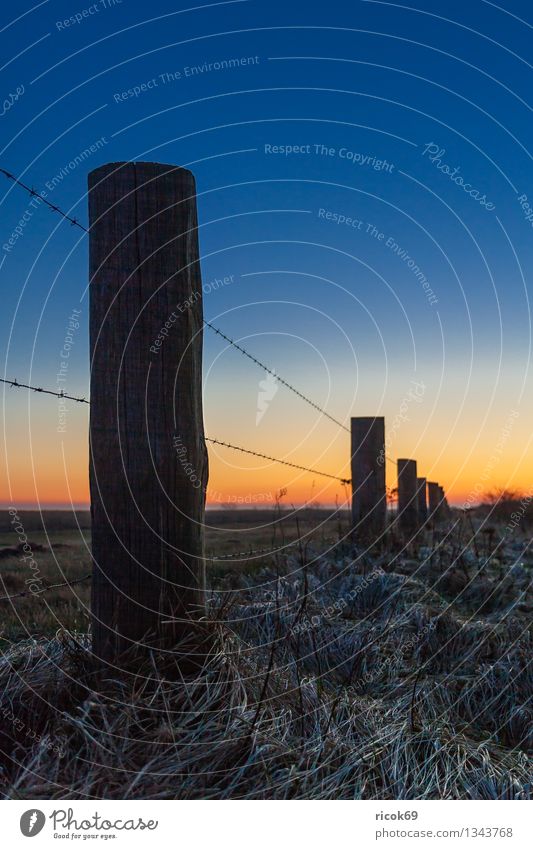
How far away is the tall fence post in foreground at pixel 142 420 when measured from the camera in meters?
3.66

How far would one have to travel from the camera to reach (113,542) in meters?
3.67

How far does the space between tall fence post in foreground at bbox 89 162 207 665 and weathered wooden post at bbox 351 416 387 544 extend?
5449 millimetres

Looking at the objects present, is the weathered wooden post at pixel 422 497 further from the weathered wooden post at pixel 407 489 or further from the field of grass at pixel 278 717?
the field of grass at pixel 278 717

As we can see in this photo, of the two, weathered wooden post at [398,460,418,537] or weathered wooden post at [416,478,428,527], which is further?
weathered wooden post at [416,478,428,527]

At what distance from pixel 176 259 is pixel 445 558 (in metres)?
5.06

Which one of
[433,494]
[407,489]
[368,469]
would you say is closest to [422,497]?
Result: [407,489]

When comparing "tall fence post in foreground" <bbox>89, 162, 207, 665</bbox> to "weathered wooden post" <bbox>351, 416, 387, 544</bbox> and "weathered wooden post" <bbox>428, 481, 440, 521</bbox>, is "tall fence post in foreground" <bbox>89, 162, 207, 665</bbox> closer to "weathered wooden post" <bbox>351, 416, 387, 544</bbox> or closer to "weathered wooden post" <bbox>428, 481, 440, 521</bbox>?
"weathered wooden post" <bbox>351, 416, 387, 544</bbox>

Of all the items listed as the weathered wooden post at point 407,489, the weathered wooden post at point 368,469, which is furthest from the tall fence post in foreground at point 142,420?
the weathered wooden post at point 407,489

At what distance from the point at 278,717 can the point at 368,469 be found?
5919mm

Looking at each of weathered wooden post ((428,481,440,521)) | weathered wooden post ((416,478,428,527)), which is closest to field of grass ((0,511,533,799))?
weathered wooden post ((416,478,428,527))

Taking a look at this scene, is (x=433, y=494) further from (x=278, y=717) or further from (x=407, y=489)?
(x=278, y=717)

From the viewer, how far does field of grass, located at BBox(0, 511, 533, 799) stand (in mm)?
3061

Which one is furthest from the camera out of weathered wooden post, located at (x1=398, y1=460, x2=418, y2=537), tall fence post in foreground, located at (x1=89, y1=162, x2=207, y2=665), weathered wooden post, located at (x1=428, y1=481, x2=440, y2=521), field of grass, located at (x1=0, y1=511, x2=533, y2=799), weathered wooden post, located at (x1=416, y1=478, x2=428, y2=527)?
weathered wooden post, located at (x1=428, y1=481, x2=440, y2=521)

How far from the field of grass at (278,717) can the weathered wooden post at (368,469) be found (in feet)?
11.3
